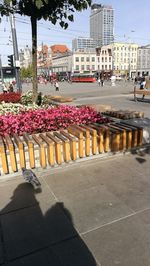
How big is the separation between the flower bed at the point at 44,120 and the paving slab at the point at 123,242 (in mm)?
3634

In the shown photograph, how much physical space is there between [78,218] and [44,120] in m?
3.54

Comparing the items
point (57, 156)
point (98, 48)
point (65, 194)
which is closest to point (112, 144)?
point (57, 156)

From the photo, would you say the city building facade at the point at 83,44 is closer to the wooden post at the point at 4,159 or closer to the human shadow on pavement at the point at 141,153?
the human shadow on pavement at the point at 141,153

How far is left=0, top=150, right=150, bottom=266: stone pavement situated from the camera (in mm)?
2689

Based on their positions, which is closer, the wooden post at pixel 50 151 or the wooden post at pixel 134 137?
the wooden post at pixel 50 151

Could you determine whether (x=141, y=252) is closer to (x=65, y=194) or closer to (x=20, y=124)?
(x=65, y=194)

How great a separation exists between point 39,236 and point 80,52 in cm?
10736

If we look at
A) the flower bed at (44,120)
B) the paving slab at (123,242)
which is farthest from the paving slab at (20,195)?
the flower bed at (44,120)

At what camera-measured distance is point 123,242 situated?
2.85m

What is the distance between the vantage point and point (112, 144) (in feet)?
18.9

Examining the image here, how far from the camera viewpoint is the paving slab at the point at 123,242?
2.61 m

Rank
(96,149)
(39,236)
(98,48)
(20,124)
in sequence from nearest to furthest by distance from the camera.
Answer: (39,236) → (96,149) → (20,124) → (98,48)

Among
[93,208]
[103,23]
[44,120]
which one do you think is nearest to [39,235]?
[93,208]

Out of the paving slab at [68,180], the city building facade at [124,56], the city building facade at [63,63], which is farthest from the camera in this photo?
the city building facade at [124,56]
